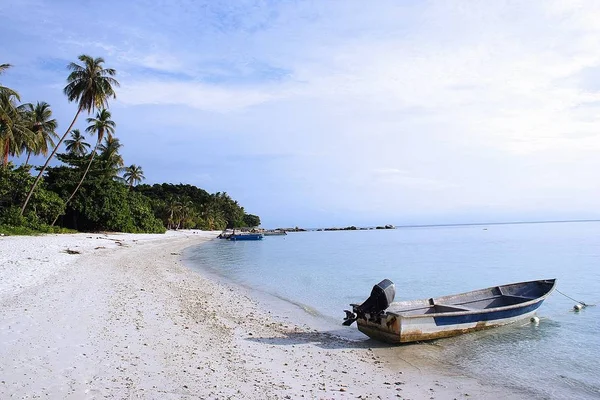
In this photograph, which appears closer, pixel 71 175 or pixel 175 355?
pixel 175 355

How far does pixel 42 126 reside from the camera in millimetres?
38281

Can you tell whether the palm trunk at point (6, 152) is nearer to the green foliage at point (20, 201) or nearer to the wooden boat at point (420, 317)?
the green foliage at point (20, 201)

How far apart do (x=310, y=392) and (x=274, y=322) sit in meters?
5.19

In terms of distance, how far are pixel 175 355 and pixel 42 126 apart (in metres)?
39.7

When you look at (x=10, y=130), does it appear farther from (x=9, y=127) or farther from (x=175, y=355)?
(x=175, y=355)

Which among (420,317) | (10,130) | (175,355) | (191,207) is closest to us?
(175,355)

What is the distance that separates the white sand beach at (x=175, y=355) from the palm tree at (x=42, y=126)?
29.3m

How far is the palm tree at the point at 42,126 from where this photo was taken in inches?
1433

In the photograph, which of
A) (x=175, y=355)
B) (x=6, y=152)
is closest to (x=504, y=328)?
(x=175, y=355)

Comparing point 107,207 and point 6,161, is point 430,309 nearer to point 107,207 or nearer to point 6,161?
point 6,161

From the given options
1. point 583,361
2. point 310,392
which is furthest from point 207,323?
point 583,361

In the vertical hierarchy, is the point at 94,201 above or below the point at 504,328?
above

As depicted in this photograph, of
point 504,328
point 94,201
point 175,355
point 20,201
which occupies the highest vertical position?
point 94,201

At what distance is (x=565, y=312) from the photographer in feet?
45.5
